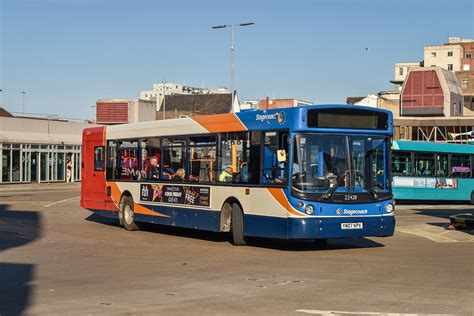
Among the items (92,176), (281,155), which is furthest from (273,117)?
(92,176)

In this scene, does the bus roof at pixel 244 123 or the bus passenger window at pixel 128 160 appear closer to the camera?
the bus roof at pixel 244 123

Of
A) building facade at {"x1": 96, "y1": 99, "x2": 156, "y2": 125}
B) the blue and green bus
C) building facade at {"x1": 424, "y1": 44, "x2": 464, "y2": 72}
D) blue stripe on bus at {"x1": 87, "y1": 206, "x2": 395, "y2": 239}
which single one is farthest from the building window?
blue stripe on bus at {"x1": 87, "y1": 206, "x2": 395, "y2": 239}

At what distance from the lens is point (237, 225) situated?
16875mm

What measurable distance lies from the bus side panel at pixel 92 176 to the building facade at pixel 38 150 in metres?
32.1

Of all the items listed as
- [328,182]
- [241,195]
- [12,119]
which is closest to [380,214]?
[328,182]

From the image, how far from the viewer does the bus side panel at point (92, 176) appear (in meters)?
23.0

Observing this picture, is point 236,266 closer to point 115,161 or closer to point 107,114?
point 115,161

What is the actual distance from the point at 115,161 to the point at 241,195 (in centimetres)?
672

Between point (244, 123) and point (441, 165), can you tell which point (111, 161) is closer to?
point (244, 123)

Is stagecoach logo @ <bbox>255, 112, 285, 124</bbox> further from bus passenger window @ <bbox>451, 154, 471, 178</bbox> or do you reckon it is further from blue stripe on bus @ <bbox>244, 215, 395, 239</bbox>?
bus passenger window @ <bbox>451, 154, 471, 178</bbox>

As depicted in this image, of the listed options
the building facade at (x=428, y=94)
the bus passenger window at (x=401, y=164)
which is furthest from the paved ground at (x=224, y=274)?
the building facade at (x=428, y=94)

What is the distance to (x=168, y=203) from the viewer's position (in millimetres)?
19406

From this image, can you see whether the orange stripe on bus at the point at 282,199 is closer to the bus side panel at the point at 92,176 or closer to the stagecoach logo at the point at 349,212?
the stagecoach logo at the point at 349,212

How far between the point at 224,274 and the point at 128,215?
950 cm
